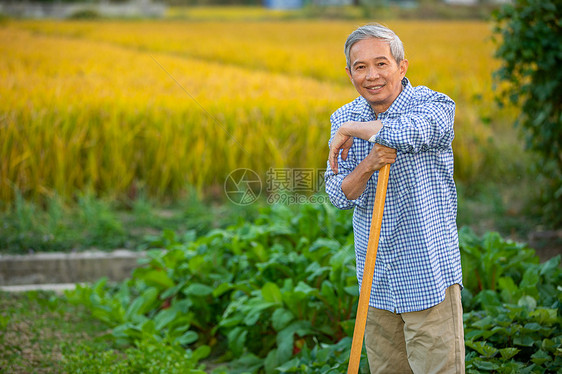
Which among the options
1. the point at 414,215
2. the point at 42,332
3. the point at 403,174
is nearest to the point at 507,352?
the point at 414,215

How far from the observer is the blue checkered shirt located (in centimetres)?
175

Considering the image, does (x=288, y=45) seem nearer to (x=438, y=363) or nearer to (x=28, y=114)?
(x=28, y=114)

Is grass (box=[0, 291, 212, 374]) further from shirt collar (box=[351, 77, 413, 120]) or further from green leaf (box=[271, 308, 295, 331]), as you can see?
shirt collar (box=[351, 77, 413, 120])

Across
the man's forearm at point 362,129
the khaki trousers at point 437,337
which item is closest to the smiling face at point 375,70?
the man's forearm at point 362,129

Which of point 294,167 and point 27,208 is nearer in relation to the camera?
point 27,208

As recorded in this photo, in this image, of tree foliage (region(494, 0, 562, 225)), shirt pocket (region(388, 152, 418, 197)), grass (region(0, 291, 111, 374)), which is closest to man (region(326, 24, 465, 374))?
shirt pocket (region(388, 152, 418, 197))

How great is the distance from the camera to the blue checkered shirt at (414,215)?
175 centimetres

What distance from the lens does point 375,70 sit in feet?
5.63

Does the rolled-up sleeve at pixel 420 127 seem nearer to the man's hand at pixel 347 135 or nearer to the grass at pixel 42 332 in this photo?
the man's hand at pixel 347 135

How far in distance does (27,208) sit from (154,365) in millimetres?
2261

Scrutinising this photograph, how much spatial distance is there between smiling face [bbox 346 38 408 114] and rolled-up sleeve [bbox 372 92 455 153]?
90mm

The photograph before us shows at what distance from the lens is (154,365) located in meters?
2.52

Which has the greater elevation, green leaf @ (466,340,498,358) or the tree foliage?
the tree foliage

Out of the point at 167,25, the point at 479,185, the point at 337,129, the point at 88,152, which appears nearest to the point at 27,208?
the point at 88,152
